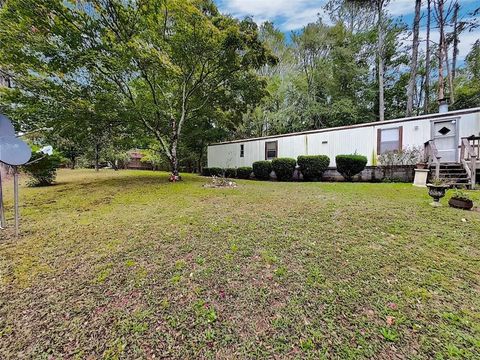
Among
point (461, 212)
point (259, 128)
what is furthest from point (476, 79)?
point (461, 212)

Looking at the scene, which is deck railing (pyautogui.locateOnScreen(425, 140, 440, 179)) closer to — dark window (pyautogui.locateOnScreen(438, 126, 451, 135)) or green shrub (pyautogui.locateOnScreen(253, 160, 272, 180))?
dark window (pyautogui.locateOnScreen(438, 126, 451, 135))

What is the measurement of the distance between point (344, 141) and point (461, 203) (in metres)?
6.66

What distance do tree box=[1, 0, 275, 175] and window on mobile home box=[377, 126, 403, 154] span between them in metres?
6.14

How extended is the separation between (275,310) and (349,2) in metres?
20.8

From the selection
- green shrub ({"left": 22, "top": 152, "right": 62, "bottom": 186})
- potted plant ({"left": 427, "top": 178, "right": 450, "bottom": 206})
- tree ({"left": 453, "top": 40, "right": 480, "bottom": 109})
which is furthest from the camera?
tree ({"left": 453, "top": 40, "right": 480, "bottom": 109})

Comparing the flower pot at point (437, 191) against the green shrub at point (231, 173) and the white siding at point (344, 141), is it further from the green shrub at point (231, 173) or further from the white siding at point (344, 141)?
the green shrub at point (231, 173)

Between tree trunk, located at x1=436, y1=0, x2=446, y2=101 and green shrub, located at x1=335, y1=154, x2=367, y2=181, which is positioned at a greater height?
tree trunk, located at x1=436, y1=0, x2=446, y2=101

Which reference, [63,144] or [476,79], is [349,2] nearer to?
[476,79]

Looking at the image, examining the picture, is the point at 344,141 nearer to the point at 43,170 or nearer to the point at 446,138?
the point at 446,138

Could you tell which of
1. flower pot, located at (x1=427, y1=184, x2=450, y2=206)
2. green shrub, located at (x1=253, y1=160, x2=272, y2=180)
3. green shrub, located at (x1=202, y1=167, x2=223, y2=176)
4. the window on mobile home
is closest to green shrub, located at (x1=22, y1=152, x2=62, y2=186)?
green shrub, located at (x1=202, y1=167, x2=223, y2=176)

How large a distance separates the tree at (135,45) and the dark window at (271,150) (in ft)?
15.2

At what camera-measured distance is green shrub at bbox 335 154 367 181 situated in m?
9.91

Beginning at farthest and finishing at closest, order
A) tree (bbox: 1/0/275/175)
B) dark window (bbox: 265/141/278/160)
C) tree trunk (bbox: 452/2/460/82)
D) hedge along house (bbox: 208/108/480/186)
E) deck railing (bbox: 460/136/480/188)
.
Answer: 1. tree trunk (bbox: 452/2/460/82)
2. dark window (bbox: 265/141/278/160)
3. hedge along house (bbox: 208/108/480/186)
4. deck railing (bbox: 460/136/480/188)
5. tree (bbox: 1/0/275/175)

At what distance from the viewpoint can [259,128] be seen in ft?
68.9
